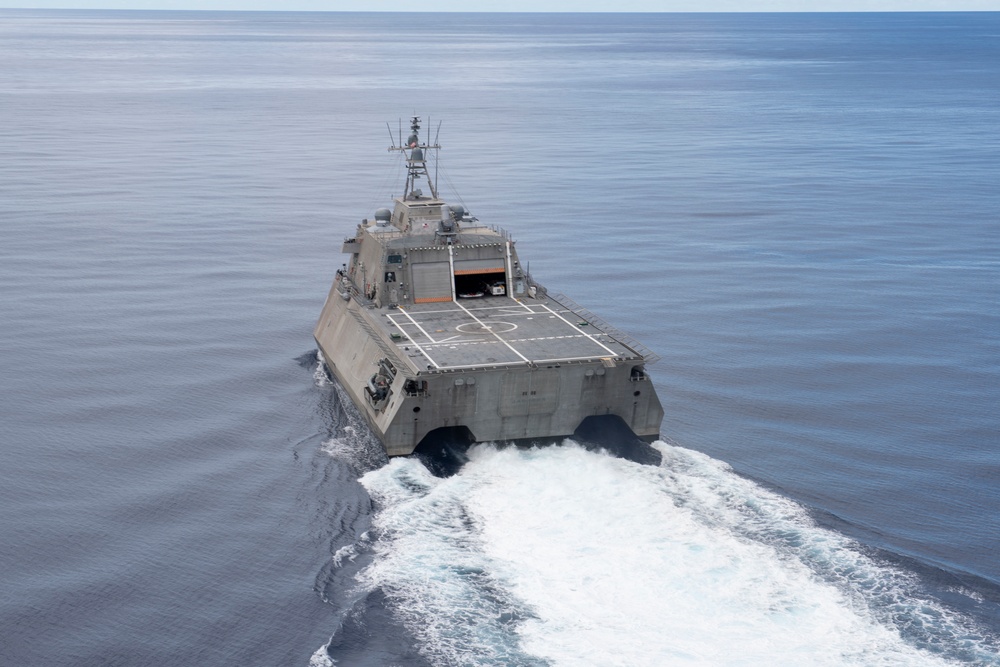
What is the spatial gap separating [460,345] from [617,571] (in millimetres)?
15293

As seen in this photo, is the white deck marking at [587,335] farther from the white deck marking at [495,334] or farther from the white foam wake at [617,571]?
the white foam wake at [617,571]

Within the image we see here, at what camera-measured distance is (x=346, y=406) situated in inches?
2013

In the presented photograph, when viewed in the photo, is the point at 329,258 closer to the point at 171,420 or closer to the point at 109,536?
the point at 171,420

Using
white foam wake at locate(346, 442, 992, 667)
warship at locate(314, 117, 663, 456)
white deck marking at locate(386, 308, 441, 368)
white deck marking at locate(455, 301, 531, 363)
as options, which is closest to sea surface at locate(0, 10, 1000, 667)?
white foam wake at locate(346, 442, 992, 667)

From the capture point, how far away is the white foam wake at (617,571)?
30.0m

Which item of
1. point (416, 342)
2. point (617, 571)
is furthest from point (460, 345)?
point (617, 571)

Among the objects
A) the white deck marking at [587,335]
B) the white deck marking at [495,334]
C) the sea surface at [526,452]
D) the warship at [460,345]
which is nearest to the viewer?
the sea surface at [526,452]

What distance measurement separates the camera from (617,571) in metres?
33.8

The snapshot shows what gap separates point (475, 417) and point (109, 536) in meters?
13.6

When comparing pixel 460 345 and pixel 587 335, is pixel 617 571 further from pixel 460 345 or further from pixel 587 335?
pixel 587 335

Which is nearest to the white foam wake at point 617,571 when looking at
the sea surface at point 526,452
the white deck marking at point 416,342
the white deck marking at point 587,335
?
the sea surface at point 526,452

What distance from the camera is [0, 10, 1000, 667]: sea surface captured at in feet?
104

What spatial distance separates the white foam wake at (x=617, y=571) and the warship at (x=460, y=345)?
1849mm

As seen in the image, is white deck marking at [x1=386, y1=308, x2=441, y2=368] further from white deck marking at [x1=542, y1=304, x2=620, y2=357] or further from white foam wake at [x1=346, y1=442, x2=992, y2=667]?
white deck marking at [x1=542, y1=304, x2=620, y2=357]
